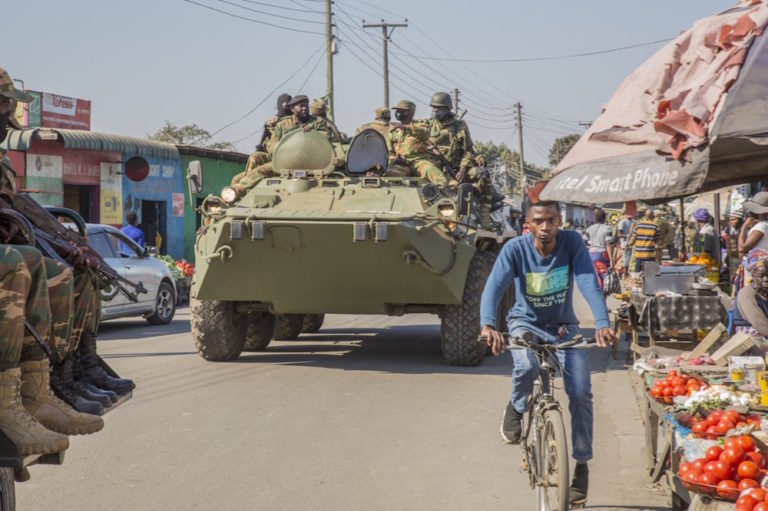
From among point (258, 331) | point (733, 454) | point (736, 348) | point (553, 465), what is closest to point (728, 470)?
point (733, 454)

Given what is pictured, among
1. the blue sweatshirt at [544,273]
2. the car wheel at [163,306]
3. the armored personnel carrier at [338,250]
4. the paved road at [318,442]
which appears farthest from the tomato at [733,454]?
the car wheel at [163,306]

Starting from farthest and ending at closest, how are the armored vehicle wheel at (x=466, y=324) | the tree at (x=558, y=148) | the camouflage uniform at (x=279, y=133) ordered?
the tree at (x=558, y=148) < the camouflage uniform at (x=279, y=133) < the armored vehicle wheel at (x=466, y=324)

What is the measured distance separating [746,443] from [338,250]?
6.31 m

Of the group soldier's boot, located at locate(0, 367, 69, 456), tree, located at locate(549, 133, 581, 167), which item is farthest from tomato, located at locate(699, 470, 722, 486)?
tree, located at locate(549, 133, 581, 167)

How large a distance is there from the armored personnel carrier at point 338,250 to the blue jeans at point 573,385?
4609 millimetres

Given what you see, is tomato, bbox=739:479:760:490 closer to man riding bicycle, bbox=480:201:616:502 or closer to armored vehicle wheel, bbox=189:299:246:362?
man riding bicycle, bbox=480:201:616:502

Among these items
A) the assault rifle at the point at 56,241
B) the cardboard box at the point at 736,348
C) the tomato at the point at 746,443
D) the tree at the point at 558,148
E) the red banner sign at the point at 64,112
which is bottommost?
the tomato at the point at 746,443

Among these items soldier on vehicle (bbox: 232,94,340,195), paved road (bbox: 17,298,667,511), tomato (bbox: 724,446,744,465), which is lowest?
paved road (bbox: 17,298,667,511)

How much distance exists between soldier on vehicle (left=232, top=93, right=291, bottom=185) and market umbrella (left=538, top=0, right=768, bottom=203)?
6791 mm

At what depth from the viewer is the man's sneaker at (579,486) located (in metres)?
5.61

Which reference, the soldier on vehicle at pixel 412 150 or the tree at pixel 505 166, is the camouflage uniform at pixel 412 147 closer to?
the soldier on vehicle at pixel 412 150

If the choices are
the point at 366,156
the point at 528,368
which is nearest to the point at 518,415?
the point at 528,368

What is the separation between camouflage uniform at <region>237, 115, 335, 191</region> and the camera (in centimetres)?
1242

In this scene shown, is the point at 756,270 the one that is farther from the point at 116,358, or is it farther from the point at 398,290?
the point at 116,358
